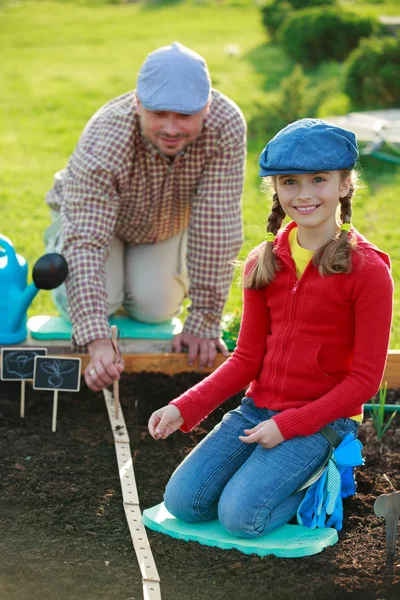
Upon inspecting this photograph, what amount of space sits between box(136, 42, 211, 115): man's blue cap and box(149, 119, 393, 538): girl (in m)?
0.75

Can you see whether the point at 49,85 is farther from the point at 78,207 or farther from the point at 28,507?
the point at 28,507

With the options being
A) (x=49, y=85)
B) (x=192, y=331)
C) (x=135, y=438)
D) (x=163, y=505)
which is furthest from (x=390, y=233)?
(x=49, y=85)

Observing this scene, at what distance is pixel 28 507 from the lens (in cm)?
281

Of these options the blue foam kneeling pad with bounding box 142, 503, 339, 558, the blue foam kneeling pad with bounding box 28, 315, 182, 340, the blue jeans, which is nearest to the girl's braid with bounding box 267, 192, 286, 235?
the blue jeans

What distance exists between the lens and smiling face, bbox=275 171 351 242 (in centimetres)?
262

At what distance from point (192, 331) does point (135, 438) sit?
70 cm

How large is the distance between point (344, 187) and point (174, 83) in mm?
981

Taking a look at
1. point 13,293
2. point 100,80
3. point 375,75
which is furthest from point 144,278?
point 100,80

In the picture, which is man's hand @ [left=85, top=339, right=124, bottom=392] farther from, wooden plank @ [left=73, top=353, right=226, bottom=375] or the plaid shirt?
wooden plank @ [left=73, top=353, right=226, bottom=375]

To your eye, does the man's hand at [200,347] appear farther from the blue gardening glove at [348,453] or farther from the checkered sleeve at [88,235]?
the blue gardening glove at [348,453]

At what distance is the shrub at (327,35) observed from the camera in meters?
11.1

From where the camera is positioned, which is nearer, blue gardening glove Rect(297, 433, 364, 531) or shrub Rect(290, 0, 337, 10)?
blue gardening glove Rect(297, 433, 364, 531)

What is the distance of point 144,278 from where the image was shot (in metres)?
4.32

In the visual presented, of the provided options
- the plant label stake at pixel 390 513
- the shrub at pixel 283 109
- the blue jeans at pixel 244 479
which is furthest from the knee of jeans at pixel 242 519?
the shrub at pixel 283 109
